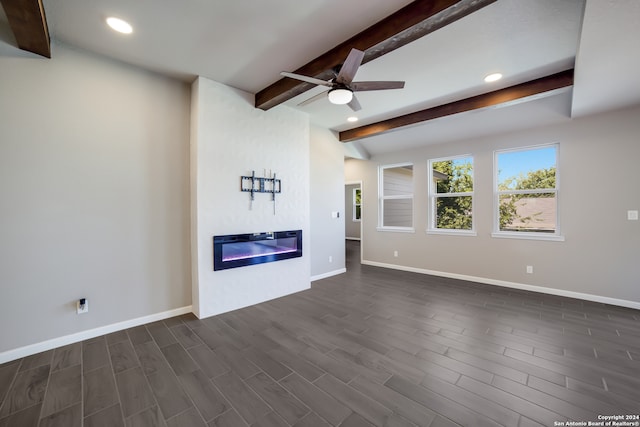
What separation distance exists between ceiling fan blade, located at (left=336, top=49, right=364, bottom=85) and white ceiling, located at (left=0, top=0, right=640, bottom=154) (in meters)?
0.37

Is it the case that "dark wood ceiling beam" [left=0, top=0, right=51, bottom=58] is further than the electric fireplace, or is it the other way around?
the electric fireplace

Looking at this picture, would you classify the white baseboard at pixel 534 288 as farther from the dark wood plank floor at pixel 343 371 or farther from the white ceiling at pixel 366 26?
the white ceiling at pixel 366 26

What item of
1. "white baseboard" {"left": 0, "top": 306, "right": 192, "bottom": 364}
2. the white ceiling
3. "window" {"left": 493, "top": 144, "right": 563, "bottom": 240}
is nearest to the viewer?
the white ceiling

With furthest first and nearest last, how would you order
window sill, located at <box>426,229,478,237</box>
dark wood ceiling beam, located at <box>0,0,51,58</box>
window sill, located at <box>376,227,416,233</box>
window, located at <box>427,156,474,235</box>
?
window sill, located at <box>376,227,416,233</box> < window, located at <box>427,156,474,235</box> < window sill, located at <box>426,229,478,237</box> < dark wood ceiling beam, located at <box>0,0,51,58</box>

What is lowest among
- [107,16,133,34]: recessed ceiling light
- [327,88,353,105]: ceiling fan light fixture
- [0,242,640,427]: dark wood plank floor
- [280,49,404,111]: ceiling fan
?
[0,242,640,427]: dark wood plank floor

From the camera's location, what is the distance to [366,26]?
2332 millimetres

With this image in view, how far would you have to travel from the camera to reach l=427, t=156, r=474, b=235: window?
5145 millimetres

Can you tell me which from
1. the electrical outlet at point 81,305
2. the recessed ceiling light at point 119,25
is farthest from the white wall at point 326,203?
the electrical outlet at point 81,305

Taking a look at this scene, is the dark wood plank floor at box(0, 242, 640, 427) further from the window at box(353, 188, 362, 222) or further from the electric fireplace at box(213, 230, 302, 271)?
the window at box(353, 188, 362, 222)

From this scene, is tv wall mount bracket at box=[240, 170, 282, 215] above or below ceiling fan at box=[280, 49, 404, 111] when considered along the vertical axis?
below

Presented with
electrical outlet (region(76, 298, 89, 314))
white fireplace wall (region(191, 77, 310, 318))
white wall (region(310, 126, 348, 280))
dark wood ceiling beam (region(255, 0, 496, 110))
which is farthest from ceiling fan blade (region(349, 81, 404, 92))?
electrical outlet (region(76, 298, 89, 314))

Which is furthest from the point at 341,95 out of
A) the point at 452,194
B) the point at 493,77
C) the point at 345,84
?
the point at 452,194

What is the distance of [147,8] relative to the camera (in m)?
2.13

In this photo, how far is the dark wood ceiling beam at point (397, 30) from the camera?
6.23 feet
